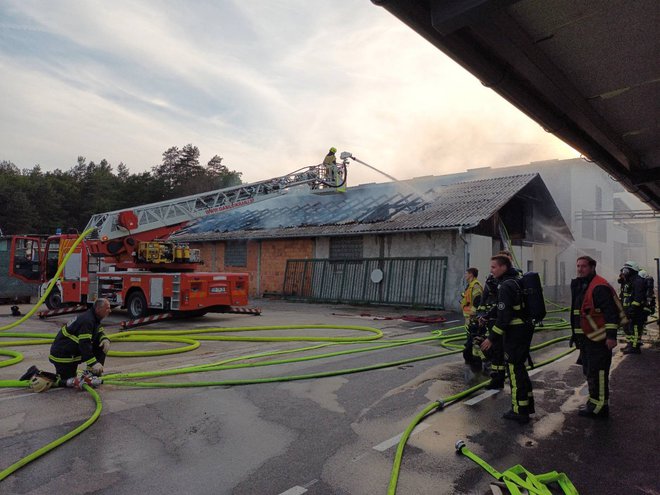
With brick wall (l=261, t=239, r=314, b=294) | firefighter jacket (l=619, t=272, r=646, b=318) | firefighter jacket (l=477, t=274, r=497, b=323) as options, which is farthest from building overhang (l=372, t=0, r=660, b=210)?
brick wall (l=261, t=239, r=314, b=294)

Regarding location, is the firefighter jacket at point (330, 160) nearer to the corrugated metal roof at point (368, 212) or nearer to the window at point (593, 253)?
the corrugated metal roof at point (368, 212)

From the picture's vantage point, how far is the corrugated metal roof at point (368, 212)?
1668cm

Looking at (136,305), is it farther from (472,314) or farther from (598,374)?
(598,374)

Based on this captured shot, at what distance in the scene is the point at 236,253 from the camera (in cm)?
2214

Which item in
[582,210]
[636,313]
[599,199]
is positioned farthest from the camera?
[599,199]

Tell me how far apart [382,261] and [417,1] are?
1471cm

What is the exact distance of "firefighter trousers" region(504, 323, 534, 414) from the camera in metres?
4.55

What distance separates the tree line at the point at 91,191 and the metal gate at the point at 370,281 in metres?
35.3

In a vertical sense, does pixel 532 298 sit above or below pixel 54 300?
above

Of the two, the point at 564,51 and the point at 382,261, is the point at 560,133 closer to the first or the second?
the point at 564,51

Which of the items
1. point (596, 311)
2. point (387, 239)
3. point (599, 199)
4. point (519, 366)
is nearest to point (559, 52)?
point (596, 311)

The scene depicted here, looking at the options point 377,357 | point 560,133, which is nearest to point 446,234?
point 377,357

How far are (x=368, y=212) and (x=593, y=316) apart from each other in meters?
15.5

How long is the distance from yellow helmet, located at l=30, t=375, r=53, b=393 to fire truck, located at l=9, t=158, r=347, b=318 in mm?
5860
